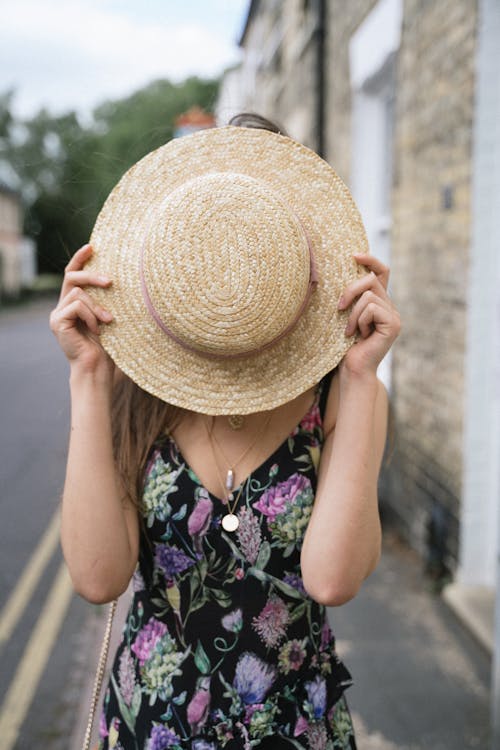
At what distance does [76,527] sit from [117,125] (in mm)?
61549

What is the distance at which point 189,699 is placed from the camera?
151 centimetres

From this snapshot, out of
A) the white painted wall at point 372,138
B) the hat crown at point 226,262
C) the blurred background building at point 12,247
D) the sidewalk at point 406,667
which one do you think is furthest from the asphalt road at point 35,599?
the blurred background building at point 12,247

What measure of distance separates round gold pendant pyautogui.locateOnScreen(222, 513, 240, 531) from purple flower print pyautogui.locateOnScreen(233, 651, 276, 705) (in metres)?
0.26

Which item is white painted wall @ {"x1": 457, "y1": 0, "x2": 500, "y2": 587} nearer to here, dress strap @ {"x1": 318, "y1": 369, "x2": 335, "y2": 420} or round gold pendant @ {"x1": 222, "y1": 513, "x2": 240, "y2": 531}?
dress strap @ {"x1": 318, "y1": 369, "x2": 335, "y2": 420}

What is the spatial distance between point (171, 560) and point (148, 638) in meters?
0.18

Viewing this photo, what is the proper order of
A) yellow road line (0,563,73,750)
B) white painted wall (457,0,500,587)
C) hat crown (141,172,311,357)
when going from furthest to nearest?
white painted wall (457,0,500,587), yellow road line (0,563,73,750), hat crown (141,172,311,357)

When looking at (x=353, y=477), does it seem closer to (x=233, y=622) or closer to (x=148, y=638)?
(x=233, y=622)

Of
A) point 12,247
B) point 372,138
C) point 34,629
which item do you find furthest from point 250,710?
point 12,247

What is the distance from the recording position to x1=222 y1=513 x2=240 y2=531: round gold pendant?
151 centimetres

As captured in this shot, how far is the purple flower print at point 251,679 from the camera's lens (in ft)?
4.95

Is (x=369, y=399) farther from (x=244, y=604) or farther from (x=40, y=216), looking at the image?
(x=40, y=216)

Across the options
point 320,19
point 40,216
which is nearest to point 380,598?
point 320,19

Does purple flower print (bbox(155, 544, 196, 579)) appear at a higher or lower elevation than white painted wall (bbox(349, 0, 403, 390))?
lower

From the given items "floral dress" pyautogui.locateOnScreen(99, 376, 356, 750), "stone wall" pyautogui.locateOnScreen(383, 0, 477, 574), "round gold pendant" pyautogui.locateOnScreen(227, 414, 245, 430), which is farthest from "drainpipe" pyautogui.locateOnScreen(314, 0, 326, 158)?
"floral dress" pyautogui.locateOnScreen(99, 376, 356, 750)
